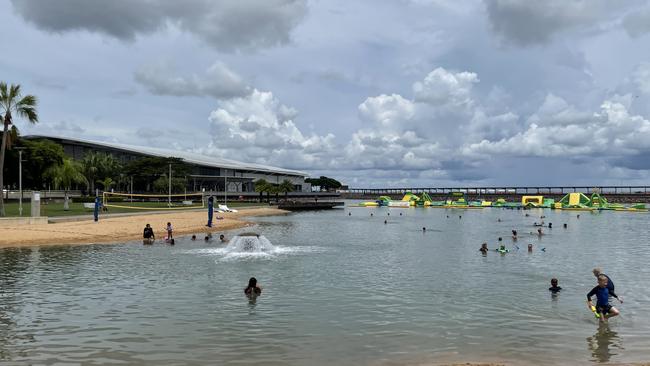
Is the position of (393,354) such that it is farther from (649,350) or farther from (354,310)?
(649,350)

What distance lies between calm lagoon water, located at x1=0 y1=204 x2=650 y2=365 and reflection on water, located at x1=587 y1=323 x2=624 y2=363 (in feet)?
0.16

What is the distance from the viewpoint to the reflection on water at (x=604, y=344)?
13.0 meters

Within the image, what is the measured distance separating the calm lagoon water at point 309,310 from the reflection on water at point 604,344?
0.05m

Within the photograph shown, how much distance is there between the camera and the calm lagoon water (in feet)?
43.3

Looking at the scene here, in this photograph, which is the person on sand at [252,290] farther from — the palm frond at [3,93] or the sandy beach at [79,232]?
the palm frond at [3,93]

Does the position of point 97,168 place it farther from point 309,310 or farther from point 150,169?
point 309,310

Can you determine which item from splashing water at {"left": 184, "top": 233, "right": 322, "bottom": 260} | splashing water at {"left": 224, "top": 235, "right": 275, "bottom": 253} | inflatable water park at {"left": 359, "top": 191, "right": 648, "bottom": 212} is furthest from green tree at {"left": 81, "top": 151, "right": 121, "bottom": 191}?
splashing water at {"left": 224, "top": 235, "right": 275, "bottom": 253}

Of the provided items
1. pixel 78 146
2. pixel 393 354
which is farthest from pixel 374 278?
pixel 78 146

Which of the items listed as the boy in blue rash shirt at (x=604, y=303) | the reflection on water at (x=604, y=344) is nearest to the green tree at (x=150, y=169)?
the boy in blue rash shirt at (x=604, y=303)

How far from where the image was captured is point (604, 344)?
14.1 m

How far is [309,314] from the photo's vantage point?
17.5 meters

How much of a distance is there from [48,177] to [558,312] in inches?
4049

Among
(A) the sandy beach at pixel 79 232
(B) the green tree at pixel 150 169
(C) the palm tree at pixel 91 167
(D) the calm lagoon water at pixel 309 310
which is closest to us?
(D) the calm lagoon water at pixel 309 310

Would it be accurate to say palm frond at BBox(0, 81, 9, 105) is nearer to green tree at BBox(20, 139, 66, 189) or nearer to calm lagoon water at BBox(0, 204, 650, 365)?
calm lagoon water at BBox(0, 204, 650, 365)
